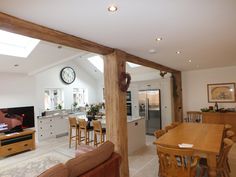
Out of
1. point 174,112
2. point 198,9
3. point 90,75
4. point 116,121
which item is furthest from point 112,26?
point 90,75

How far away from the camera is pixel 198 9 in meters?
1.89

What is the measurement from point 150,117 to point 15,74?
4940 millimetres

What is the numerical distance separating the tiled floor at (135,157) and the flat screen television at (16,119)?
0.80 metres

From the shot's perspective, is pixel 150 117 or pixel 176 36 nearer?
pixel 176 36

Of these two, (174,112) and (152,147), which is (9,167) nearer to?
(152,147)

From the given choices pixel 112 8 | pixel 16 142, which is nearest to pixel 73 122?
pixel 16 142

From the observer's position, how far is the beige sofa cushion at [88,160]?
1.85m

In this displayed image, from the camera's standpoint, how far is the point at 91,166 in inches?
79.9

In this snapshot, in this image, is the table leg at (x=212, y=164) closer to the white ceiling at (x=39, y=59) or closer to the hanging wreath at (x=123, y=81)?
the hanging wreath at (x=123, y=81)

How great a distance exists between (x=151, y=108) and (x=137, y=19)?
4973 mm

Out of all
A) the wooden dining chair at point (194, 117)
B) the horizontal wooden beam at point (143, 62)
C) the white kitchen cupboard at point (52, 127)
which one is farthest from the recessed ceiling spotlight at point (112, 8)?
the wooden dining chair at point (194, 117)

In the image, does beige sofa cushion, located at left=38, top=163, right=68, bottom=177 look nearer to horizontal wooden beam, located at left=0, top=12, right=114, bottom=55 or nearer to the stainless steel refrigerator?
horizontal wooden beam, located at left=0, top=12, right=114, bottom=55

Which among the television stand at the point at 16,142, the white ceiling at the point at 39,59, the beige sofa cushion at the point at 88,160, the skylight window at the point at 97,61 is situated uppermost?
the skylight window at the point at 97,61

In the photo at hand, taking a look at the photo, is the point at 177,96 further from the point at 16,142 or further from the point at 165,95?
the point at 16,142
